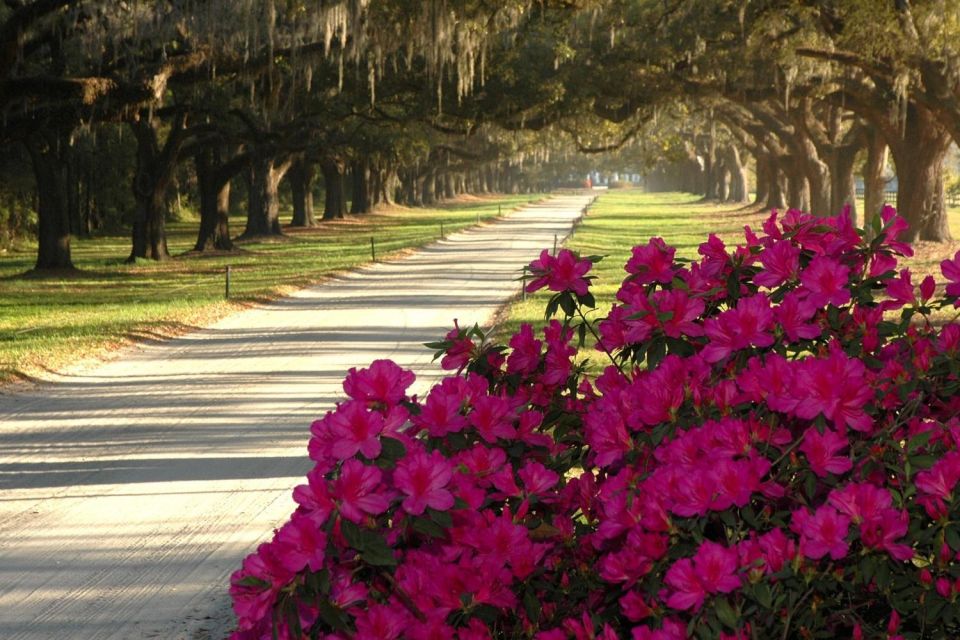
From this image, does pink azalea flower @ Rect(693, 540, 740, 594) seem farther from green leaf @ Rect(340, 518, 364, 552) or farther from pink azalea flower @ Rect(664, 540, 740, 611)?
green leaf @ Rect(340, 518, 364, 552)

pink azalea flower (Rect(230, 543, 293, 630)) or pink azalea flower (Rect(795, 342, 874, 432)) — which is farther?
pink azalea flower (Rect(795, 342, 874, 432))

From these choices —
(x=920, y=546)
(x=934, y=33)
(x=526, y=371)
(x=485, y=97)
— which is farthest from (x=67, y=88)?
(x=920, y=546)

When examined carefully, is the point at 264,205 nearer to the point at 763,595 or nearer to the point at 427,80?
the point at 427,80

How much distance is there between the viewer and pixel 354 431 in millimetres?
3457

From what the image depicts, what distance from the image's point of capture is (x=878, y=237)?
14.5ft

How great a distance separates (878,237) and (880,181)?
1319 inches

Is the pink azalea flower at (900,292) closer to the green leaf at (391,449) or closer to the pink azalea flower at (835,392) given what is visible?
the pink azalea flower at (835,392)

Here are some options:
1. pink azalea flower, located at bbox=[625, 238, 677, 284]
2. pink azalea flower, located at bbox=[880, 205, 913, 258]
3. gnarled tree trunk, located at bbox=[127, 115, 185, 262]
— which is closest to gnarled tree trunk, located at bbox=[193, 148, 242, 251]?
gnarled tree trunk, located at bbox=[127, 115, 185, 262]

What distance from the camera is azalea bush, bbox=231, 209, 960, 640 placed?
127 inches

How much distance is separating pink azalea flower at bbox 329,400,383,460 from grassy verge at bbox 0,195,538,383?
36.2 ft

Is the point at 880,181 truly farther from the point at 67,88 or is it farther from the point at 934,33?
the point at 67,88

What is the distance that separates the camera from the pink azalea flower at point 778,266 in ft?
14.1

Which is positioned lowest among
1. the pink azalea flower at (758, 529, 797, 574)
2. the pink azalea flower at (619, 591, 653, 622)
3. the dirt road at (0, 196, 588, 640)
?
the dirt road at (0, 196, 588, 640)

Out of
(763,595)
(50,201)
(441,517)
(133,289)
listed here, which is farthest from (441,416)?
(50,201)
